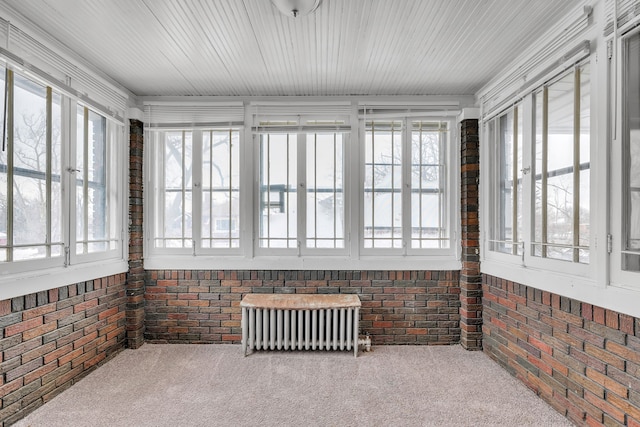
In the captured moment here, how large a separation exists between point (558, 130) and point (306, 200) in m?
2.32

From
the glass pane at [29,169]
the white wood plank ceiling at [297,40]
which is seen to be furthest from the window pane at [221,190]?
the glass pane at [29,169]

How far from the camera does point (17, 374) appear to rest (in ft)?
7.64

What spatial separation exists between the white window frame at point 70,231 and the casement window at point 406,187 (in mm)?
2536

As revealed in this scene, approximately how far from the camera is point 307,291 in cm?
369

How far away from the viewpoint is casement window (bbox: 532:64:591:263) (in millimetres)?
2238

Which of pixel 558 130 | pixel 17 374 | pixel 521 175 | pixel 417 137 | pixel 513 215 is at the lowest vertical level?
pixel 17 374

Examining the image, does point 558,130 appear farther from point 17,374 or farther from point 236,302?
point 17,374

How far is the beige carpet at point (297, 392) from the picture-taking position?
2346mm

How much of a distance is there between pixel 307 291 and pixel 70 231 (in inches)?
87.6

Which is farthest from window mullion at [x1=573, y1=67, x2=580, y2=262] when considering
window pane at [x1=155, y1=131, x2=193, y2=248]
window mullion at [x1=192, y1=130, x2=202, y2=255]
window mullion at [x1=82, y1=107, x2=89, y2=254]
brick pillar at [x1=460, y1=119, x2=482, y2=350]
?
window mullion at [x1=82, y1=107, x2=89, y2=254]

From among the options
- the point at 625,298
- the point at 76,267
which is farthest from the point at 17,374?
the point at 625,298

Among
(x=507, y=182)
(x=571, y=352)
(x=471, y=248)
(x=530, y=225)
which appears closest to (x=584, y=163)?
(x=530, y=225)

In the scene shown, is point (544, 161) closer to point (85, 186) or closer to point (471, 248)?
point (471, 248)

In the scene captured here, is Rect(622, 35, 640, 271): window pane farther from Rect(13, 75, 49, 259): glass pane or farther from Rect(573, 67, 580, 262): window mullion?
Rect(13, 75, 49, 259): glass pane
